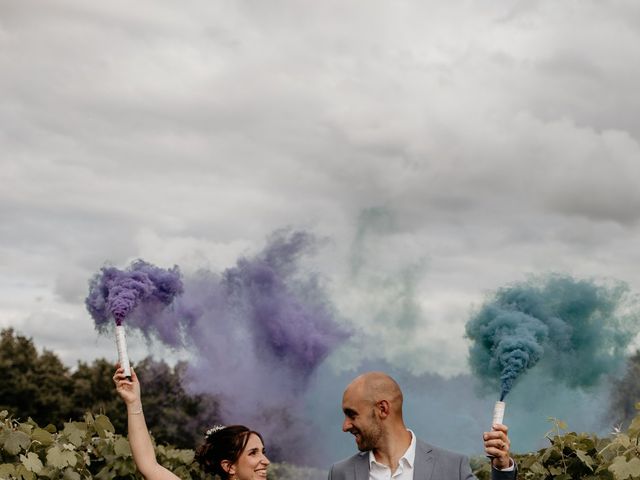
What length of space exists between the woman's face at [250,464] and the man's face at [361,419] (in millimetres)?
1385

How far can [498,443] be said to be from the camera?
4684 mm

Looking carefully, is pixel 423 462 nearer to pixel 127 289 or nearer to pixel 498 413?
pixel 498 413

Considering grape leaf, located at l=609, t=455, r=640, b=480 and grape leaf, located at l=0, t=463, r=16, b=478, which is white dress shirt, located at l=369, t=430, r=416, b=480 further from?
grape leaf, located at l=0, t=463, r=16, b=478

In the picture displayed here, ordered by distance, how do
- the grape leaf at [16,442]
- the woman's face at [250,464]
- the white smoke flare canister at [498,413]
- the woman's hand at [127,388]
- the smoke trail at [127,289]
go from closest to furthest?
the white smoke flare canister at [498,413] < the woman's hand at [127,388] < the woman's face at [250,464] < the grape leaf at [16,442] < the smoke trail at [127,289]

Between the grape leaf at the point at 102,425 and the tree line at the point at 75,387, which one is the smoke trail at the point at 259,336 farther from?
the tree line at the point at 75,387

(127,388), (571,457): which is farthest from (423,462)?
(571,457)

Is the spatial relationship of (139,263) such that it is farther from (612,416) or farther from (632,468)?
(612,416)

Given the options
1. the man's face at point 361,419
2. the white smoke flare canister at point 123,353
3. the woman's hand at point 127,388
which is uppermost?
the white smoke flare canister at point 123,353

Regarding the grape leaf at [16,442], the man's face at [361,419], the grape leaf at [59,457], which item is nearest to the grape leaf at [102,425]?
the grape leaf at [59,457]

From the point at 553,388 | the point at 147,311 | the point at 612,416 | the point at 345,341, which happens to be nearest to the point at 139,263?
the point at 147,311

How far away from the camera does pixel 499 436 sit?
469 centimetres

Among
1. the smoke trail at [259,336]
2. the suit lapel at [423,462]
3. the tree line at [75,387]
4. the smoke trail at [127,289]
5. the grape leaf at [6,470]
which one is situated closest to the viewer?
the suit lapel at [423,462]

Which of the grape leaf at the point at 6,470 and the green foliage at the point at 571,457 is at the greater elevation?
the green foliage at the point at 571,457

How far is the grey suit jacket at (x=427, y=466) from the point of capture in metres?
4.95
